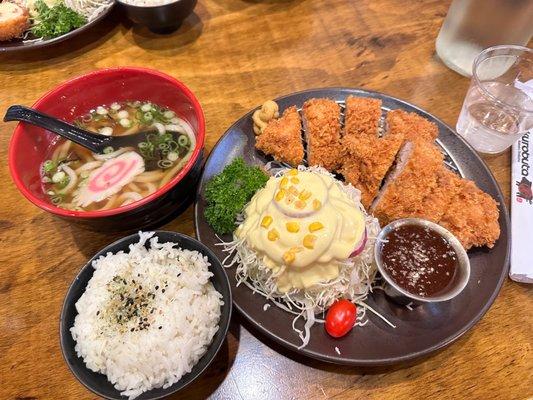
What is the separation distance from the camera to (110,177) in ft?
7.34

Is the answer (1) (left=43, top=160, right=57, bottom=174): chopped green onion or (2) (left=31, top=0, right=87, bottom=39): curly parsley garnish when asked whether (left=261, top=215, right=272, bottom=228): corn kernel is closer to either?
(1) (left=43, top=160, right=57, bottom=174): chopped green onion

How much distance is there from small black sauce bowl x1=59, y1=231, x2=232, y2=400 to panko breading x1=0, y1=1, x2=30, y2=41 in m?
2.07

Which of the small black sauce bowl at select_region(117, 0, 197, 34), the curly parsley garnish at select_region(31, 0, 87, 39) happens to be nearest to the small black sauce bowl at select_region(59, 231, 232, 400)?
the small black sauce bowl at select_region(117, 0, 197, 34)

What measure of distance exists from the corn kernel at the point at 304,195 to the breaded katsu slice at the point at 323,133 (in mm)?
505

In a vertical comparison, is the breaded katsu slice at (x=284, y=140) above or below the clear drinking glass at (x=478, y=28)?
below

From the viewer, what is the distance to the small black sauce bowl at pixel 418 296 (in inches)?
72.6

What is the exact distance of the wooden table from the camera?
1894 millimetres

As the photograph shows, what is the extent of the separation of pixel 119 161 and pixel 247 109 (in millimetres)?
953

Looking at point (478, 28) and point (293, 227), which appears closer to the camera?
point (293, 227)

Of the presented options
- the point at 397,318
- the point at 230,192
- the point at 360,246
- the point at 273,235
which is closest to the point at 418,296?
the point at 397,318

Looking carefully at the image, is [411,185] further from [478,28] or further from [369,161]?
[478,28]

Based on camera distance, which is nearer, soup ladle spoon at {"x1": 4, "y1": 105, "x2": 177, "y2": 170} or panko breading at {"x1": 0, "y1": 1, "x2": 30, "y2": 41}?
soup ladle spoon at {"x1": 4, "y1": 105, "x2": 177, "y2": 170}

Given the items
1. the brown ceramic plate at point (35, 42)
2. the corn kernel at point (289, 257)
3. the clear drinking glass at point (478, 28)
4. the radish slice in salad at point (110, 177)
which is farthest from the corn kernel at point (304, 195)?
the brown ceramic plate at point (35, 42)

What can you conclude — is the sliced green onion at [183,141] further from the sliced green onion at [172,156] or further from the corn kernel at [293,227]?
the corn kernel at [293,227]
